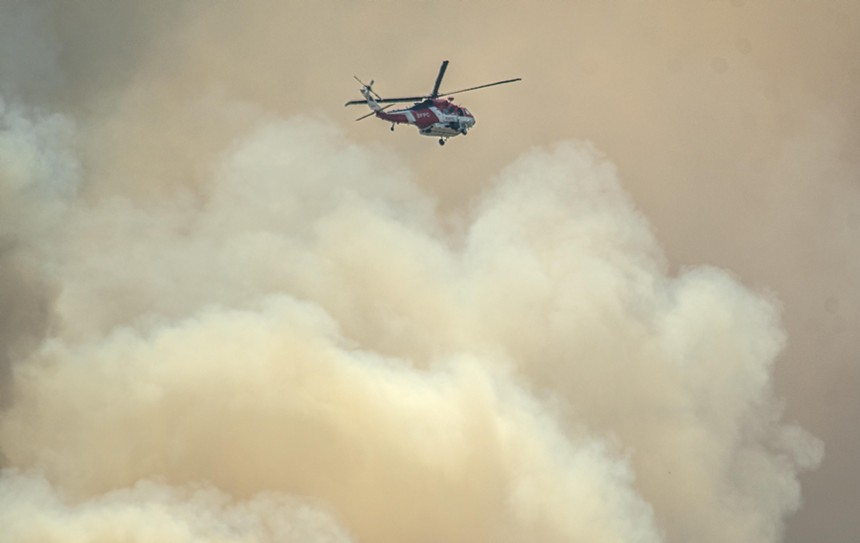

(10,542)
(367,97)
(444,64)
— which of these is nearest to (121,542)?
(10,542)

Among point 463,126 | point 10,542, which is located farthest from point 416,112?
point 10,542

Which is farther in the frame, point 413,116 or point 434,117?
point 413,116

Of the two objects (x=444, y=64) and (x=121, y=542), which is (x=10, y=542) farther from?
(x=444, y=64)

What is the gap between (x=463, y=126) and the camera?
65125 mm

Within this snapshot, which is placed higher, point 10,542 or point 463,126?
point 463,126

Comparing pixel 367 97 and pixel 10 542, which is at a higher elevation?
pixel 367 97

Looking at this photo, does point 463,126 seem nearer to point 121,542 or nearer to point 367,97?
point 367,97

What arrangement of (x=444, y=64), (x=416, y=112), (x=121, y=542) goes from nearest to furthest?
(x=444, y=64)
(x=416, y=112)
(x=121, y=542)

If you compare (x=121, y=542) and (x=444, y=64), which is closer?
(x=444, y=64)

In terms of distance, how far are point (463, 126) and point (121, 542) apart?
35.2 metres

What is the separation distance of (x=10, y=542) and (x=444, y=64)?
4253 cm

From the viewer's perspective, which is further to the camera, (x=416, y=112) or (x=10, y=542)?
(x=10, y=542)

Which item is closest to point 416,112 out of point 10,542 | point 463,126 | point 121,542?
point 463,126

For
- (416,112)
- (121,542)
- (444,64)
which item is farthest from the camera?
(121,542)
